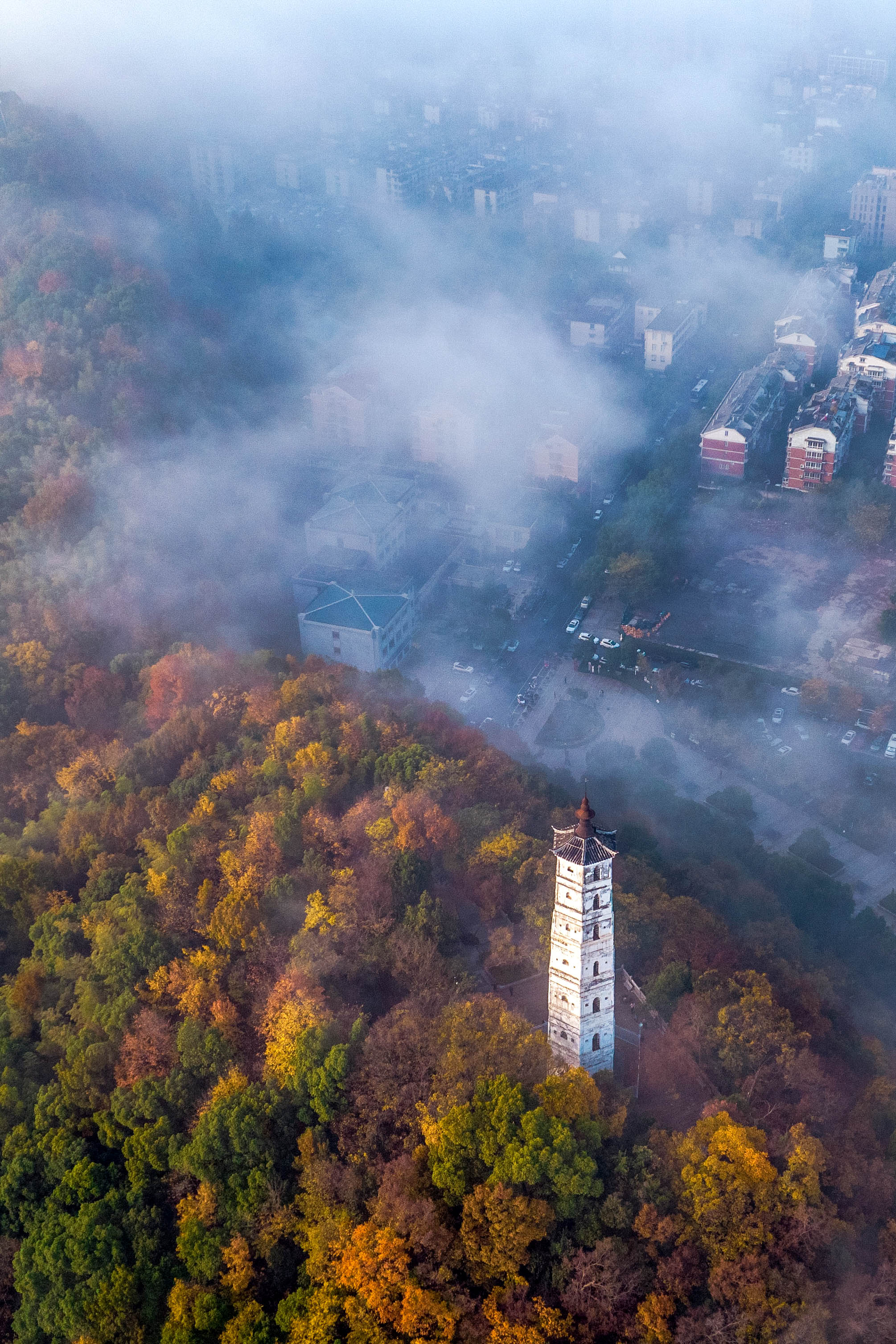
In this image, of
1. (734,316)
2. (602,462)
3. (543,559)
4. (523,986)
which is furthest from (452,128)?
(523,986)

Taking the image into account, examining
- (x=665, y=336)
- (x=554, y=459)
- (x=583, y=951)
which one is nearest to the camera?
(x=583, y=951)

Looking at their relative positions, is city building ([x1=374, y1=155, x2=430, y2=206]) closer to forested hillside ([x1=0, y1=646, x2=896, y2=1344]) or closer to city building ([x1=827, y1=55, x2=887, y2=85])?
city building ([x1=827, y1=55, x2=887, y2=85])

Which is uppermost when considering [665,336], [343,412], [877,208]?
[877,208]

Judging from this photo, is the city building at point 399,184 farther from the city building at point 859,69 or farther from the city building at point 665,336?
the city building at point 859,69

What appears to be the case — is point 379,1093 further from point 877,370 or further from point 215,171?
point 215,171

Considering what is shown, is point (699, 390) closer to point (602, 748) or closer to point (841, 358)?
point (841, 358)

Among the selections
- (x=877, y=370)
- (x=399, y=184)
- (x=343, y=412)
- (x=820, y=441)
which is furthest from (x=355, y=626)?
(x=399, y=184)
